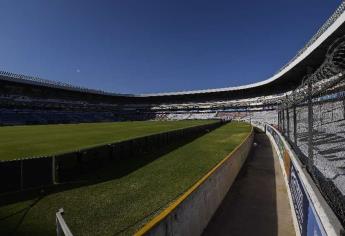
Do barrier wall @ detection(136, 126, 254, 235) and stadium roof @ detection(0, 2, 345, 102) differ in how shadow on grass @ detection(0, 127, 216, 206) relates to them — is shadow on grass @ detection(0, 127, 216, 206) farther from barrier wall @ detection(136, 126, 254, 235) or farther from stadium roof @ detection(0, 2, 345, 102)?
stadium roof @ detection(0, 2, 345, 102)

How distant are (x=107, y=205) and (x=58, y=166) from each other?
2.76m

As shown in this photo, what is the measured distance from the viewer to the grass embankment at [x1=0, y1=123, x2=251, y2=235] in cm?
607

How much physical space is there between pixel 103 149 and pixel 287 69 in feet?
150

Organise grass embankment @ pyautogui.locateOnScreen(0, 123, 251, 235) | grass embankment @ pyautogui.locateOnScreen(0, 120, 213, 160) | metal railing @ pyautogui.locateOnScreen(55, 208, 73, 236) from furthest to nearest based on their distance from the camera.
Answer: grass embankment @ pyautogui.locateOnScreen(0, 120, 213, 160) → grass embankment @ pyautogui.locateOnScreen(0, 123, 251, 235) → metal railing @ pyautogui.locateOnScreen(55, 208, 73, 236)

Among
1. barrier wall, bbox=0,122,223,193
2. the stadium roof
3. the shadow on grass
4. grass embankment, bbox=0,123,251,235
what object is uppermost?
the stadium roof

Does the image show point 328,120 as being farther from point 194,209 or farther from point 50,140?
point 50,140

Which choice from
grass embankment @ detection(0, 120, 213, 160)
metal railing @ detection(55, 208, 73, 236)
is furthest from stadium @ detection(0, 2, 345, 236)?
grass embankment @ detection(0, 120, 213, 160)

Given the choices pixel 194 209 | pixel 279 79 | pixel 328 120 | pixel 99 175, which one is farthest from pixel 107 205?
pixel 279 79

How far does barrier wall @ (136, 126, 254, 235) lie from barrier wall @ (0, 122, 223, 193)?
4.20 meters

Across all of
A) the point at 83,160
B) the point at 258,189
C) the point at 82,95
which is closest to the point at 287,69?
the point at 258,189

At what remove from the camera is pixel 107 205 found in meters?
7.35

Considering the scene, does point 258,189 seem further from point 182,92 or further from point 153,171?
point 182,92

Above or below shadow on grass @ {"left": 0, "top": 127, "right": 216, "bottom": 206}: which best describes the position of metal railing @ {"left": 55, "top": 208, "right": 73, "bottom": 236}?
above

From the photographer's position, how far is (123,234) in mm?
5785
